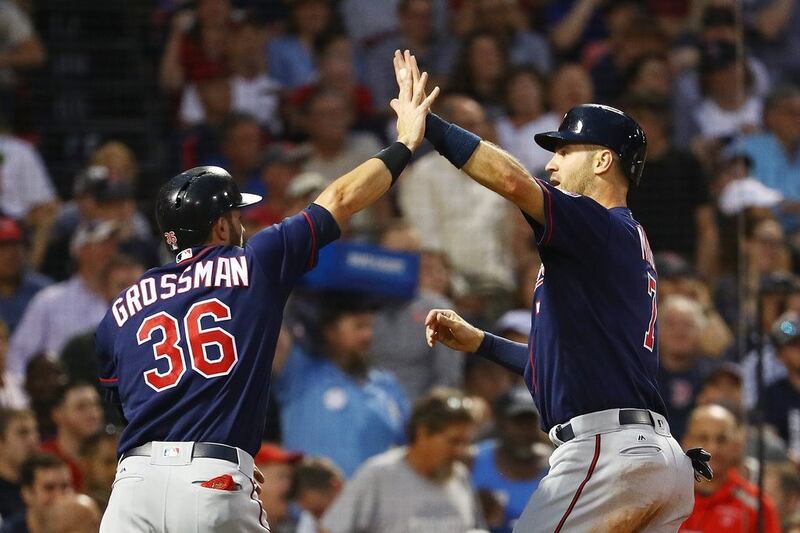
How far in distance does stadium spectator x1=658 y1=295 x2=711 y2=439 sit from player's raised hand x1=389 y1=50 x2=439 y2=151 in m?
3.99

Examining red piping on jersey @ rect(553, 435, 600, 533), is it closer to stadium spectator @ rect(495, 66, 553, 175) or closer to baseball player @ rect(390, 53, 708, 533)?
baseball player @ rect(390, 53, 708, 533)

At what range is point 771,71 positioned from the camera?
454 inches

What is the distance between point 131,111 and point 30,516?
165 inches

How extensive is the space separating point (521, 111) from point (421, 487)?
372 centimetres

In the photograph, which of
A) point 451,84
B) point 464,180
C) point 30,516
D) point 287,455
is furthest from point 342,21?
point 30,516

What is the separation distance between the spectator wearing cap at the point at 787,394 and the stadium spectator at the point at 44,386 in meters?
3.87

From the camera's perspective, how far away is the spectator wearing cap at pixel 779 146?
10344mm

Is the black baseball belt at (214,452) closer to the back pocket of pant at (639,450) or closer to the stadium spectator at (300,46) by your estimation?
the back pocket of pant at (639,450)

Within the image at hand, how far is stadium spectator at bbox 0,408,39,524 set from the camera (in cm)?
724

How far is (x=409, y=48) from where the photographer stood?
1062cm

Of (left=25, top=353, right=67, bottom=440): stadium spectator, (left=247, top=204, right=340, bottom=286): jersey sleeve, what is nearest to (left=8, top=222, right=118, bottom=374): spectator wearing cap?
Result: (left=25, top=353, right=67, bottom=440): stadium spectator

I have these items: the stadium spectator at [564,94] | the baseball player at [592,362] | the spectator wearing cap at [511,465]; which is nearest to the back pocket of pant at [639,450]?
the baseball player at [592,362]

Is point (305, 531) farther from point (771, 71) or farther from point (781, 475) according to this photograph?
point (771, 71)

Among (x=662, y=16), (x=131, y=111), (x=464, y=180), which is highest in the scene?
(x=662, y=16)
